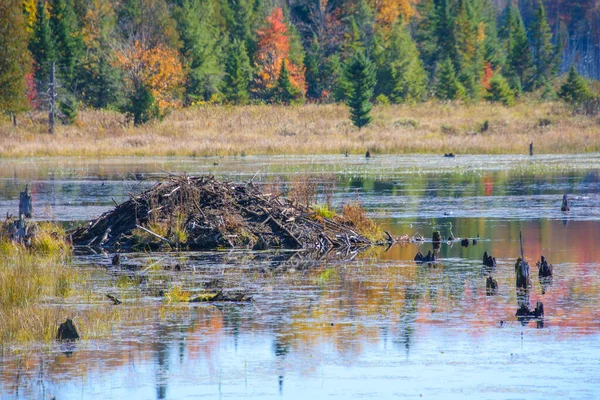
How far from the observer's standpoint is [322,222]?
2142cm

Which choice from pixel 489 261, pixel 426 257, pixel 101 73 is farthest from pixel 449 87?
pixel 489 261

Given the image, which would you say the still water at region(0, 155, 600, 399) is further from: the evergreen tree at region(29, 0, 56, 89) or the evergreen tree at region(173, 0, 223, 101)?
the evergreen tree at region(173, 0, 223, 101)

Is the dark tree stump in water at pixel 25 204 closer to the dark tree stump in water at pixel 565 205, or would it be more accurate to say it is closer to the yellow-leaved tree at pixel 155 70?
the dark tree stump in water at pixel 565 205

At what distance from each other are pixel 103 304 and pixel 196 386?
4.51 m

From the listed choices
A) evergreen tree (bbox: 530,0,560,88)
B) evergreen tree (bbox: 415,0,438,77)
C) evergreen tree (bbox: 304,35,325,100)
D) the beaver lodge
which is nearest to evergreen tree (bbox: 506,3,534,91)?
evergreen tree (bbox: 530,0,560,88)

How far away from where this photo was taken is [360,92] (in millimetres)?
70188

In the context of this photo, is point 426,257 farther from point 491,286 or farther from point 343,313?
point 343,313

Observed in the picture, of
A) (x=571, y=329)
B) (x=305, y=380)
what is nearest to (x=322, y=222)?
(x=571, y=329)

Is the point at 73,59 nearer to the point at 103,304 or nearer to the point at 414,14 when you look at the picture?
the point at 414,14

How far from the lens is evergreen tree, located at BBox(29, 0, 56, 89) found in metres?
78.9

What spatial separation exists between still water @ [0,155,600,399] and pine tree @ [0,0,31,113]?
50516mm

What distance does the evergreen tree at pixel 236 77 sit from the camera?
87.6m

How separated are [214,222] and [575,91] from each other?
60750mm

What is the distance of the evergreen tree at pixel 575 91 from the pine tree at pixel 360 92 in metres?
14.6
